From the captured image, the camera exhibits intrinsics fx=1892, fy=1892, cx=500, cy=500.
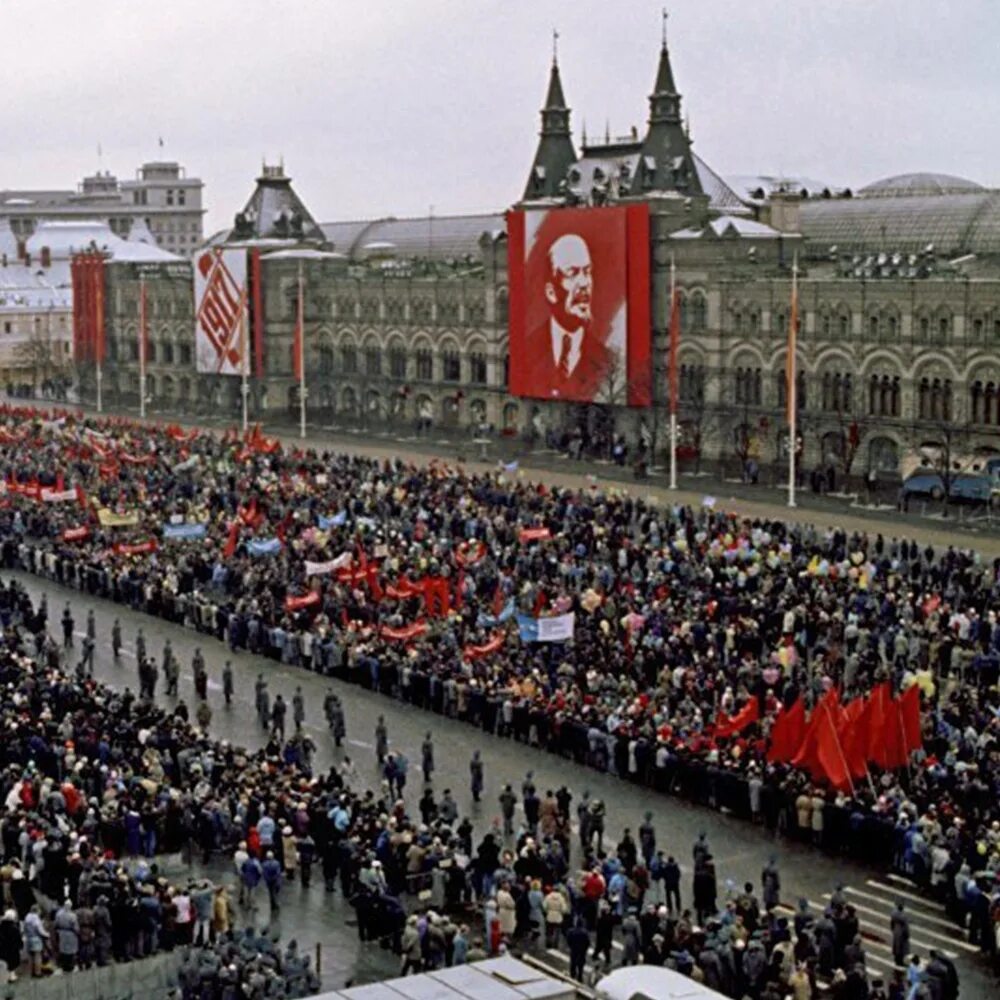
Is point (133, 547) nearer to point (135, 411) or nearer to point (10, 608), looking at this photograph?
point (10, 608)

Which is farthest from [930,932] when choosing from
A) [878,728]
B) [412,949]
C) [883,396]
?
[883,396]

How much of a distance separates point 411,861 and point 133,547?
28634mm

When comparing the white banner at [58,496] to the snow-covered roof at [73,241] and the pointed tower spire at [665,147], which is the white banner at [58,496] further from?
the snow-covered roof at [73,241]

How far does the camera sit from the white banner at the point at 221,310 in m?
108

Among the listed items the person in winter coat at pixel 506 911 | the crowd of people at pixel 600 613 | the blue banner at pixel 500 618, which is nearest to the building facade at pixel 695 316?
the crowd of people at pixel 600 613

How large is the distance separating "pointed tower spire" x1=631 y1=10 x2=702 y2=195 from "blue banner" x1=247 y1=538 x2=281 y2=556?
42.5m

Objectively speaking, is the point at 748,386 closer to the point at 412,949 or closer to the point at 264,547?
the point at 264,547

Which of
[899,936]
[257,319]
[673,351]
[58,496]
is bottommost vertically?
[899,936]

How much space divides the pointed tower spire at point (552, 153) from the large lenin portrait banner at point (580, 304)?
13.0 metres

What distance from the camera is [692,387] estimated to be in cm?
8369

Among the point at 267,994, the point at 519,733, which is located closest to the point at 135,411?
the point at 519,733

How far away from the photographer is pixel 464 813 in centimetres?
3372

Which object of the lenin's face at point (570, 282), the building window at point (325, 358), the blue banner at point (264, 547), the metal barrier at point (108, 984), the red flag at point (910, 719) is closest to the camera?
the metal barrier at point (108, 984)

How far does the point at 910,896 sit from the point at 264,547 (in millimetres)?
26850
